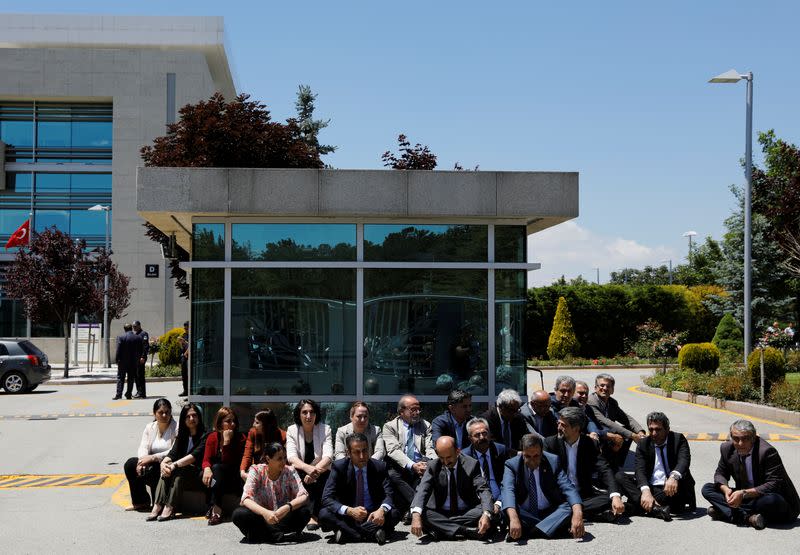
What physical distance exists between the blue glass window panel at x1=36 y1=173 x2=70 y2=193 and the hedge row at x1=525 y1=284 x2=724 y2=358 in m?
26.9

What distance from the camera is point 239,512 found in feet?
27.8

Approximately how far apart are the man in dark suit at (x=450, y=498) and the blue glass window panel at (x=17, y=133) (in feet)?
154

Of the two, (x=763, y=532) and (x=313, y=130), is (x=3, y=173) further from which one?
(x=763, y=532)

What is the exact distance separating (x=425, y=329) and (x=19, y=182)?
4376cm

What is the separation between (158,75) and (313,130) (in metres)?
14.9

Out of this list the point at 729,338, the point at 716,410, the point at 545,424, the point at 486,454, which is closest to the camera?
the point at 486,454

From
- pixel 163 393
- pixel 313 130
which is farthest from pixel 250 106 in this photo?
pixel 313 130

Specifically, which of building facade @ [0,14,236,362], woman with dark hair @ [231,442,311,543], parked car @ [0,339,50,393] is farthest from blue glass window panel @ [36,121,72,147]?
woman with dark hair @ [231,442,311,543]

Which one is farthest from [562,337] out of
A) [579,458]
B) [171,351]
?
[579,458]

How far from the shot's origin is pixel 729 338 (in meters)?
36.8

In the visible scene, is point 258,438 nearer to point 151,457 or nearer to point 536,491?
point 151,457

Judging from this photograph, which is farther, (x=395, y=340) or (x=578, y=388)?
(x=395, y=340)

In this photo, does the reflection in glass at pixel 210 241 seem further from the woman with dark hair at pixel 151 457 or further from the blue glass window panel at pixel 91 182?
the blue glass window panel at pixel 91 182

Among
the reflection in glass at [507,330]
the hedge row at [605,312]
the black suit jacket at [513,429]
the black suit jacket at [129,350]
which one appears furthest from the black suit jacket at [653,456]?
the hedge row at [605,312]
